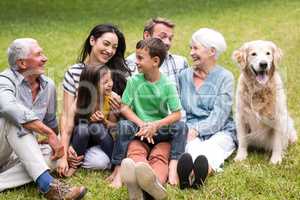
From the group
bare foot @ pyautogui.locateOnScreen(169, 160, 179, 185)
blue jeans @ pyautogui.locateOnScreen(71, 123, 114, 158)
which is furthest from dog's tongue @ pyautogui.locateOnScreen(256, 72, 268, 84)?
blue jeans @ pyautogui.locateOnScreen(71, 123, 114, 158)

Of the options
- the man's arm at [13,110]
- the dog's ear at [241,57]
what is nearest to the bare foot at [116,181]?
the man's arm at [13,110]

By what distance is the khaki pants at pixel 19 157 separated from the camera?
4156 mm

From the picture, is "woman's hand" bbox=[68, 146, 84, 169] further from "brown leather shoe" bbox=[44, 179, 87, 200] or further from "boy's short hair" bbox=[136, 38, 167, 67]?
"boy's short hair" bbox=[136, 38, 167, 67]

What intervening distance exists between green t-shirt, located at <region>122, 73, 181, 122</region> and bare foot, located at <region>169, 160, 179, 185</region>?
0.44 meters

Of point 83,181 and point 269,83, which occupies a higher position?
point 269,83

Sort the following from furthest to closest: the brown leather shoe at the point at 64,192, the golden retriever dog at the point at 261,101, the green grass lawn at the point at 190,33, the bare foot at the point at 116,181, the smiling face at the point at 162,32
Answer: the smiling face at the point at 162,32, the golden retriever dog at the point at 261,101, the bare foot at the point at 116,181, the green grass lawn at the point at 190,33, the brown leather shoe at the point at 64,192

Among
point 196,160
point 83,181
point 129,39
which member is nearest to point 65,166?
point 83,181

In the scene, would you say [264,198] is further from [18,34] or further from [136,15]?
[136,15]

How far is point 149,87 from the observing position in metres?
4.68

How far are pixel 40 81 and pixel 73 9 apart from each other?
520 inches

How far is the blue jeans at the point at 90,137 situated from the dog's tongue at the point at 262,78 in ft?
4.89

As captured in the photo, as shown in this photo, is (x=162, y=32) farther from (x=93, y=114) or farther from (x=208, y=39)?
(x=93, y=114)

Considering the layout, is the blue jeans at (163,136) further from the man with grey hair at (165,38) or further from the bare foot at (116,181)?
the man with grey hair at (165,38)

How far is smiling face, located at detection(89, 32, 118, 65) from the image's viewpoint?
5016 millimetres
